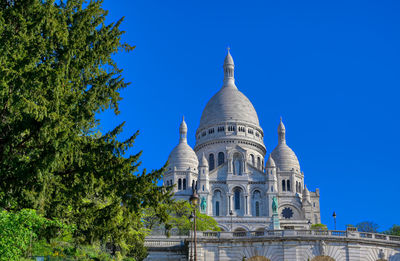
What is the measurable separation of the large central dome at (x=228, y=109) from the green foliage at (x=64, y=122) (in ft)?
288

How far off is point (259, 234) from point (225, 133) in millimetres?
64000

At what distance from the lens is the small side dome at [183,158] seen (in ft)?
353

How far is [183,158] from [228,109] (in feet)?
49.5

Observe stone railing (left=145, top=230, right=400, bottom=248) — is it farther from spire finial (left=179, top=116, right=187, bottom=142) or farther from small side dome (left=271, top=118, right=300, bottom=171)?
spire finial (left=179, top=116, right=187, bottom=142)

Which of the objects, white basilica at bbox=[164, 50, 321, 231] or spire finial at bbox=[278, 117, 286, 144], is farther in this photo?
spire finial at bbox=[278, 117, 286, 144]

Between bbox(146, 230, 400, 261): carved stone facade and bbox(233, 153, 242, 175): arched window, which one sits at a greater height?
bbox(233, 153, 242, 175): arched window

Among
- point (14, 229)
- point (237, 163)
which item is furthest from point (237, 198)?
point (14, 229)

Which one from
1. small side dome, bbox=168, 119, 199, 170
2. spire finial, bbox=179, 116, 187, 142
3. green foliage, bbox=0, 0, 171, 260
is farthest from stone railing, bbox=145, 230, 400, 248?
spire finial, bbox=179, 116, 187, 142

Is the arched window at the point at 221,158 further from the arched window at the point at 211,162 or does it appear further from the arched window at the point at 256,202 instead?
the arched window at the point at 256,202

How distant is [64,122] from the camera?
70.4 feet

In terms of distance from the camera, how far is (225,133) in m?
112

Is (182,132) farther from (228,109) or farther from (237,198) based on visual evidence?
(237,198)

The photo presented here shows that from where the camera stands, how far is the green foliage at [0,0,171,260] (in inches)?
821

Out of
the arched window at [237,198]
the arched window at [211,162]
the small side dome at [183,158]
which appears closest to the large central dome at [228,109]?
the arched window at [211,162]
